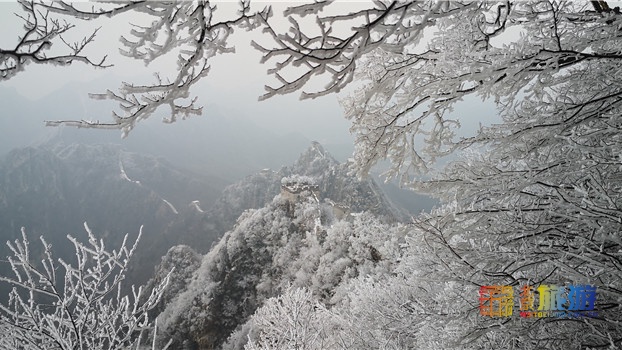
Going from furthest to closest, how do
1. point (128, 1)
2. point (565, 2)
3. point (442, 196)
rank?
point (442, 196)
point (565, 2)
point (128, 1)

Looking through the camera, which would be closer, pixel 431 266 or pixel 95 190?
pixel 431 266

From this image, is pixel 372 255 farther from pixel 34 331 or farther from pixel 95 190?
pixel 95 190

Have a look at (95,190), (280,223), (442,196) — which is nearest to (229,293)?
(280,223)

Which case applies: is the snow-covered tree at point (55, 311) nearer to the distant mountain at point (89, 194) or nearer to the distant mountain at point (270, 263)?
the distant mountain at point (270, 263)

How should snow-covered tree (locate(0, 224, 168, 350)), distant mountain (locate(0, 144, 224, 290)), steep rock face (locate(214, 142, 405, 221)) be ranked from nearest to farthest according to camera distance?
snow-covered tree (locate(0, 224, 168, 350)) < steep rock face (locate(214, 142, 405, 221)) < distant mountain (locate(0, 144, 224, 290))

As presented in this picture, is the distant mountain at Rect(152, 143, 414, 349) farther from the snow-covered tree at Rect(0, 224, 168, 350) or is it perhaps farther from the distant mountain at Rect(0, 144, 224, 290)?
the distant mountain at Rect(0, 144, 224, 290)

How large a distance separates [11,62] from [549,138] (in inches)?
149

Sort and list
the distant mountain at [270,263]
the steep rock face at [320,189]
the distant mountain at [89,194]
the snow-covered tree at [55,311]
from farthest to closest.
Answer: the distant mountain at [89,194]
the steep rock face at [320,189]
the distant mountain at [270,263]
the snow-covered tree at [55,311]

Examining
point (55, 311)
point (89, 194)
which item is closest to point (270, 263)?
point (55, 311)

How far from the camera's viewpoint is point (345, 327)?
9.00 m

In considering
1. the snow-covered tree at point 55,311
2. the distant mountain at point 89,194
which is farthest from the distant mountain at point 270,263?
the distant mountain at point 89,194

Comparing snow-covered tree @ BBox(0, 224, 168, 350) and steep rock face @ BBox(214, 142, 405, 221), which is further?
steep rock face @ BBox(214, 142, 405, 221)

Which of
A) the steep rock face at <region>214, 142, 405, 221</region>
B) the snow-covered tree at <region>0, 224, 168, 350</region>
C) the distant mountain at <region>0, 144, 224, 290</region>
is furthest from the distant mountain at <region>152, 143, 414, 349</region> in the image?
the distant mountain at <region>0, 144, 224, 290</region>

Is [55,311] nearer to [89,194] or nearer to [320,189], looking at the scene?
[320,189]
